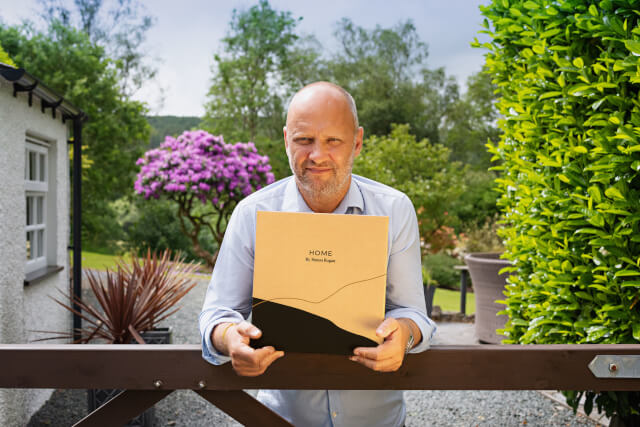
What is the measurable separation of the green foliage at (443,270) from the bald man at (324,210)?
8.51 m

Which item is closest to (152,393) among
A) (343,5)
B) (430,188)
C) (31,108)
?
(31,108)

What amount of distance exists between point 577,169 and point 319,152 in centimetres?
163

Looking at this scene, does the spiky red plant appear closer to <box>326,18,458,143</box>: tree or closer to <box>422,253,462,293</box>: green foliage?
<box>422,253,462,293</box>: green foliage

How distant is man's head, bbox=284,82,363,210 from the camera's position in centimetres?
139

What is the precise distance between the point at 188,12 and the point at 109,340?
869 inches

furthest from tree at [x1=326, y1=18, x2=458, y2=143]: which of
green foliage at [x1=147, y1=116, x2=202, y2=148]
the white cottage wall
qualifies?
the white cottage wall

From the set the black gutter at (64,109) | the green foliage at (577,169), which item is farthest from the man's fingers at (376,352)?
the black gutter at (64,109)

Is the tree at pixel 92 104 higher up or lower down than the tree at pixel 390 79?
lower down

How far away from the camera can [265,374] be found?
1297mm

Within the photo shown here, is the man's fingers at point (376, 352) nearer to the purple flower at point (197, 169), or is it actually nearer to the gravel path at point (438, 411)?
the gravel path at point (438, 411)

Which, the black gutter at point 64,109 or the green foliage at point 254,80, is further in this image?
the green foliage at point 254,80

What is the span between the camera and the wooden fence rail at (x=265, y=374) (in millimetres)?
1293

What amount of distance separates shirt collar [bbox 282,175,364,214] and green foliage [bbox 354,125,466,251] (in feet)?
24.4

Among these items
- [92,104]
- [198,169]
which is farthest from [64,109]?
[92,104]
